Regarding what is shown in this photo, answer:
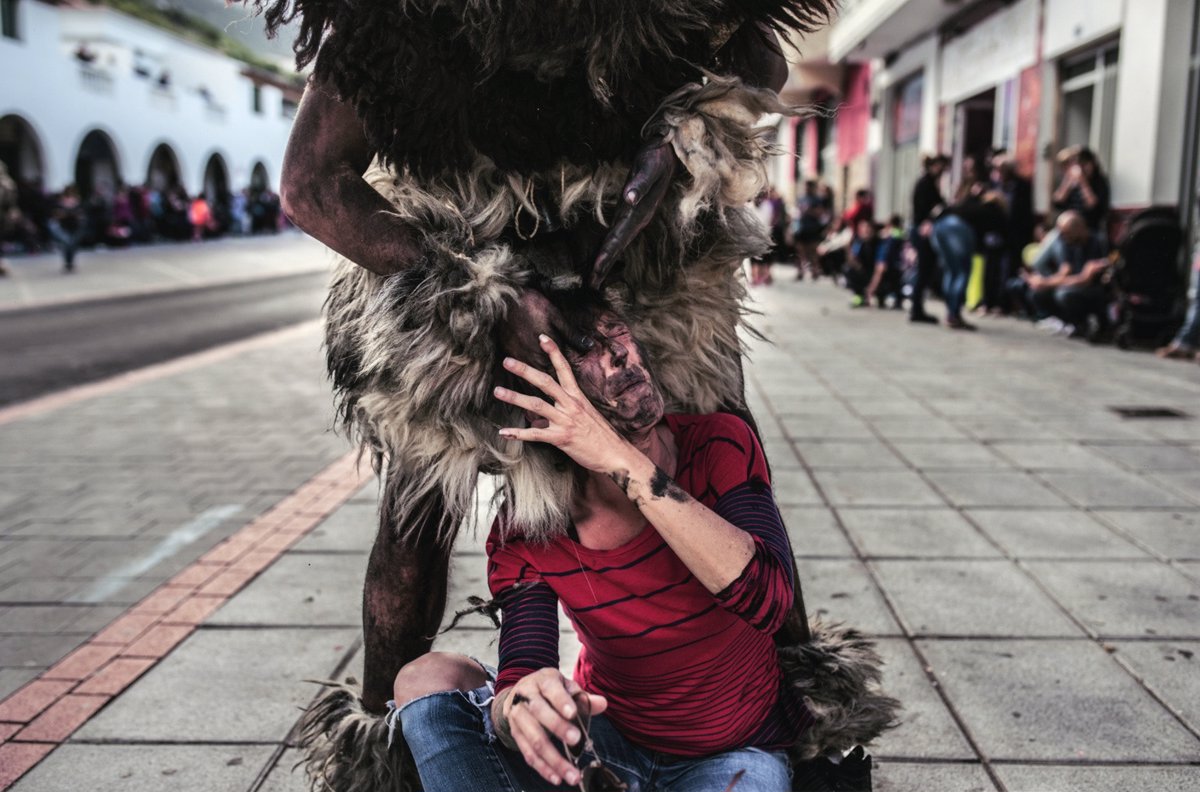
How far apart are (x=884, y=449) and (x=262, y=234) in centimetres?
3724

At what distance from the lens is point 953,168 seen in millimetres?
14297

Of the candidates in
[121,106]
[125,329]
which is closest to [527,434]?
[125,329]

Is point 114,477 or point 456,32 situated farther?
point 114,477

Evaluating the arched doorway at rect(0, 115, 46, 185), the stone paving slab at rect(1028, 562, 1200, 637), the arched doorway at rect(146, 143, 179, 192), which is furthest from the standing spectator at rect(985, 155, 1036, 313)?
the arched doorway at rect(146, 143, 179, 192)

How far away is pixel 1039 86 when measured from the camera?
36.7 ft

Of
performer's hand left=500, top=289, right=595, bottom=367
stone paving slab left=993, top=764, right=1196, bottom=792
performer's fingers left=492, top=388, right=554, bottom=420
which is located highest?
performer's hand left=500, top=289, right=595, bottom=367

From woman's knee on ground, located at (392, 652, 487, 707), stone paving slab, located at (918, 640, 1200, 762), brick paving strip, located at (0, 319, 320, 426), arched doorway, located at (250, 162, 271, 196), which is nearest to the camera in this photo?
woman's knee on ground, located at (392, 652, 487, 707)

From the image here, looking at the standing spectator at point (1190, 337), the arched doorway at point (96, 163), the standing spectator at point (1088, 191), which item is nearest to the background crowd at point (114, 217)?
Result: the arched doorway at point (96, 163)

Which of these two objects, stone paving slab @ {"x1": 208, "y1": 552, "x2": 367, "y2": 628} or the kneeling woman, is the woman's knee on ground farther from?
stone paving slab @ {"x1": 208, "y1": 552, "x2": 367, "y2": 628}

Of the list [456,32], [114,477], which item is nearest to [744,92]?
[456,32]

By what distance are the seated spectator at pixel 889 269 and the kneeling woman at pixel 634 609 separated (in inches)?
449

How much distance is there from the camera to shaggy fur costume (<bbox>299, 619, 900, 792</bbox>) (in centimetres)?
181

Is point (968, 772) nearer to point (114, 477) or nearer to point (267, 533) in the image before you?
point (267, 533)

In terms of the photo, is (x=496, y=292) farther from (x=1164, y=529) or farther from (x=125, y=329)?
(x=125, y=329)
